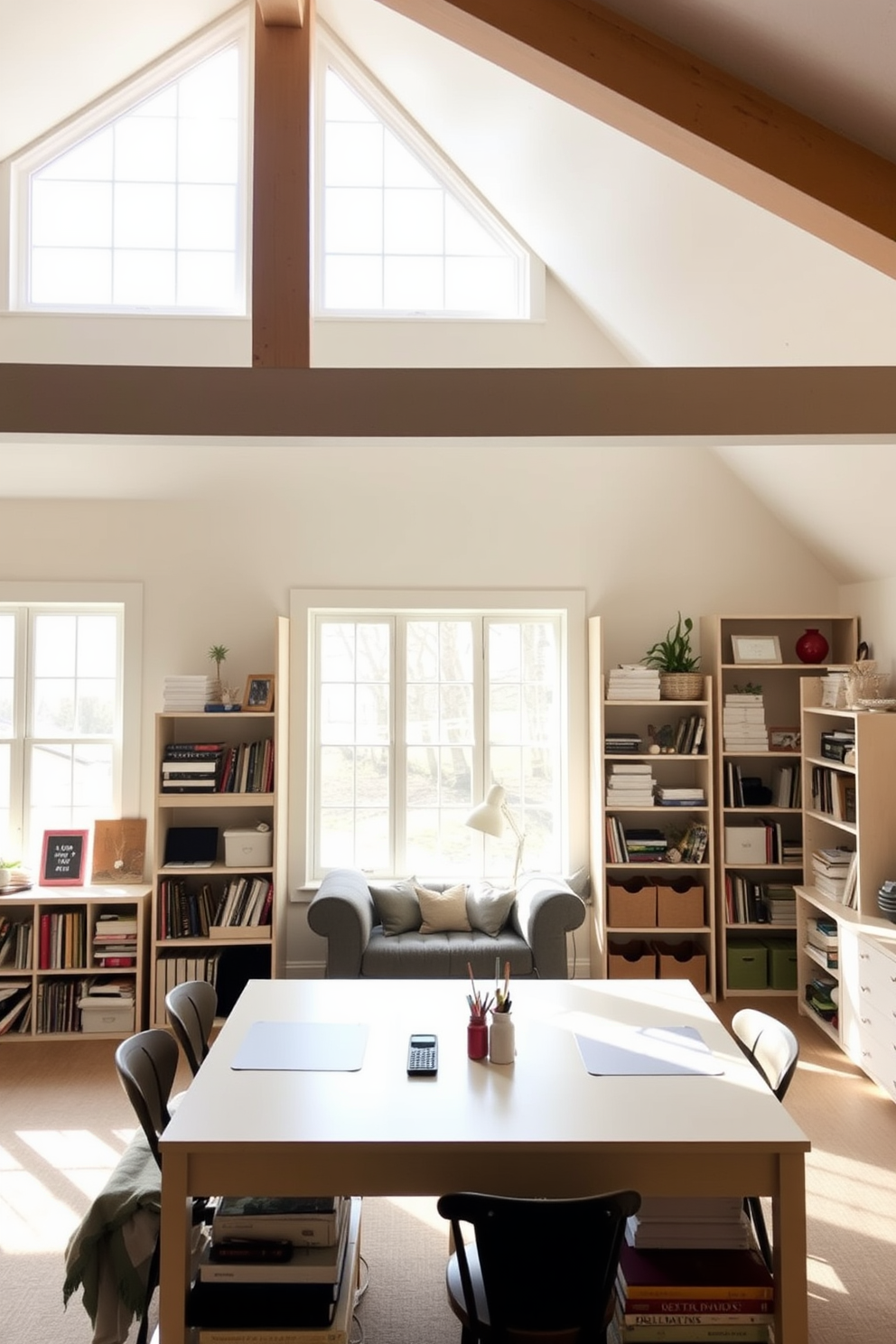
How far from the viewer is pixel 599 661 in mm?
5672

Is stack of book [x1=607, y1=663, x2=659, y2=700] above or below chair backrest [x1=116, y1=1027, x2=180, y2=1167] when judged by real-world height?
above

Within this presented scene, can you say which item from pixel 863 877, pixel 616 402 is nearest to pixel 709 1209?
pixel 616 402

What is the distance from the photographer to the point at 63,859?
566 cm

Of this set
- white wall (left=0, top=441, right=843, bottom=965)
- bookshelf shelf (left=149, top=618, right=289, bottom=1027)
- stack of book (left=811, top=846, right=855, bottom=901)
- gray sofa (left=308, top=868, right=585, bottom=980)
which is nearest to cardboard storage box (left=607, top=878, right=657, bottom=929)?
gray sofa (left=308, top=868, right=585, bottom=980)

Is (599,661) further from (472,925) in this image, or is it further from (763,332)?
(763,332)

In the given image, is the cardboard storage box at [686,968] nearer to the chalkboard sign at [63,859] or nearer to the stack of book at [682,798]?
the stack of book at [682,798]

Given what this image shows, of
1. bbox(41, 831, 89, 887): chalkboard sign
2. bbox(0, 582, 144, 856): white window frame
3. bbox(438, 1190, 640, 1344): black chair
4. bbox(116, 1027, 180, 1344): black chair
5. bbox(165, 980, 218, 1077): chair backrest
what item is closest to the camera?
bbox(438, 1190, 640, 1344): black chair

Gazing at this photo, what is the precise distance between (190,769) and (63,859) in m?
1.00

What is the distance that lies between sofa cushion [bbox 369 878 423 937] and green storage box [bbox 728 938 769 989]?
1.92 meters

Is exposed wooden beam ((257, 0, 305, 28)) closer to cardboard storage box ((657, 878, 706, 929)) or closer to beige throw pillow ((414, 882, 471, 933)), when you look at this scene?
beige throw pillow ((414, 882, 471, 933))

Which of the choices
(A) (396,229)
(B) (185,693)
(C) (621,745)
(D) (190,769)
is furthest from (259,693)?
(A) (396,229)

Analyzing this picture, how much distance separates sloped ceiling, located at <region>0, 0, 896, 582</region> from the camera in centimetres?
237

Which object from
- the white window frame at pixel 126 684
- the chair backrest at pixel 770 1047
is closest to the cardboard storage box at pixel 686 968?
the chair backrest at pixel 770 1047

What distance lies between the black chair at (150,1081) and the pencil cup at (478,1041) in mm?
956
